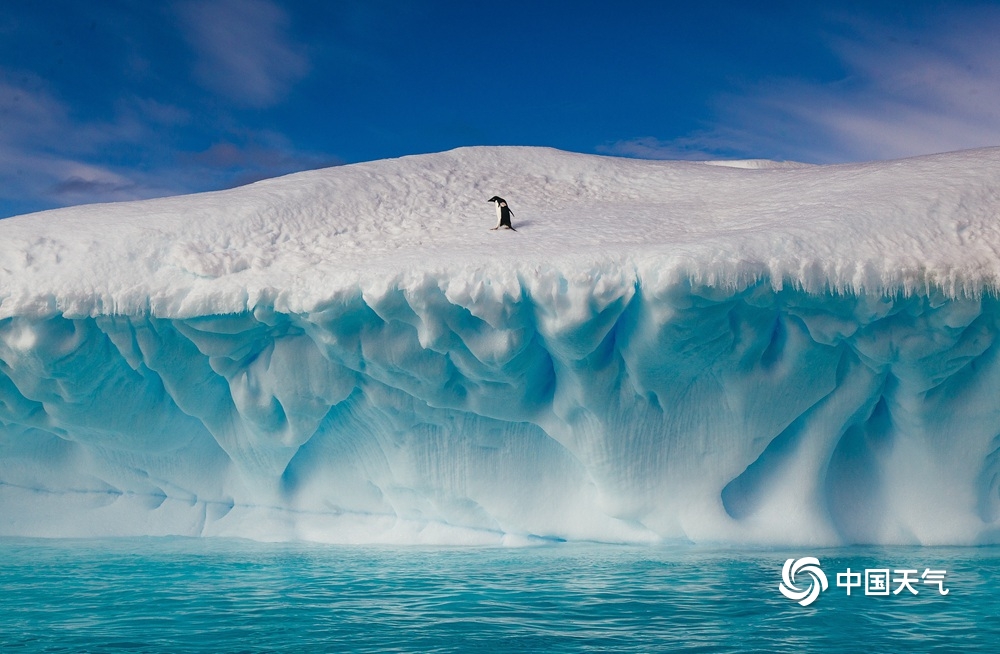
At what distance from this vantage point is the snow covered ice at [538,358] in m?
6.09

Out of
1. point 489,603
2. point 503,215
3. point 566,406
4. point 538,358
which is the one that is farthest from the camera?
point 503,215

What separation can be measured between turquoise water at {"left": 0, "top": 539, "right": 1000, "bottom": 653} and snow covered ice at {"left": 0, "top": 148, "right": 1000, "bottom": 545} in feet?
1.95

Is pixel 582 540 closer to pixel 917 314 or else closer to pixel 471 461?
pixel 471 461

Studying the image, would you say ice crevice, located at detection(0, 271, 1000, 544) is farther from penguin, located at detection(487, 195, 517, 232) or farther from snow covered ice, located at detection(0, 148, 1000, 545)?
penguin, located at detection(487, 195, 517, 232)

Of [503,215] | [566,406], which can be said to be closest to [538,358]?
[566,406]

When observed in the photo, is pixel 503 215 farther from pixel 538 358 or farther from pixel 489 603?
pixel 489 603

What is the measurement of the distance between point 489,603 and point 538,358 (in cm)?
222

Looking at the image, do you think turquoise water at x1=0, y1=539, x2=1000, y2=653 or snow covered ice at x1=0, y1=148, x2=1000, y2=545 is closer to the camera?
turquoise water at x1=0, y1=539, x2=1000, y2=653

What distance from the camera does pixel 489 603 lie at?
15.5 feet

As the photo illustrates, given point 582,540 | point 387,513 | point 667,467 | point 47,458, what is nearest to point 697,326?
point 667,467

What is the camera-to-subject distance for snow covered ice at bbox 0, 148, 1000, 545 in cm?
609

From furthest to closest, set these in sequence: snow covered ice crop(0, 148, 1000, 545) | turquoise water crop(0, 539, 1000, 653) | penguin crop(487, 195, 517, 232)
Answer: penguin crop(487, 195, 517, 232) → snow covered ice crop(0, 148, 1000, 545) → turquoise water crop(0, 539, 1000, 653)

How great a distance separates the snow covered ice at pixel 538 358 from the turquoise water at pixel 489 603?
60cm

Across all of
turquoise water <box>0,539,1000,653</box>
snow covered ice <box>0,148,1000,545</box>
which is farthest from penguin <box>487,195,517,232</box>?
turquoise water <box>0,539,1000,653</box>
